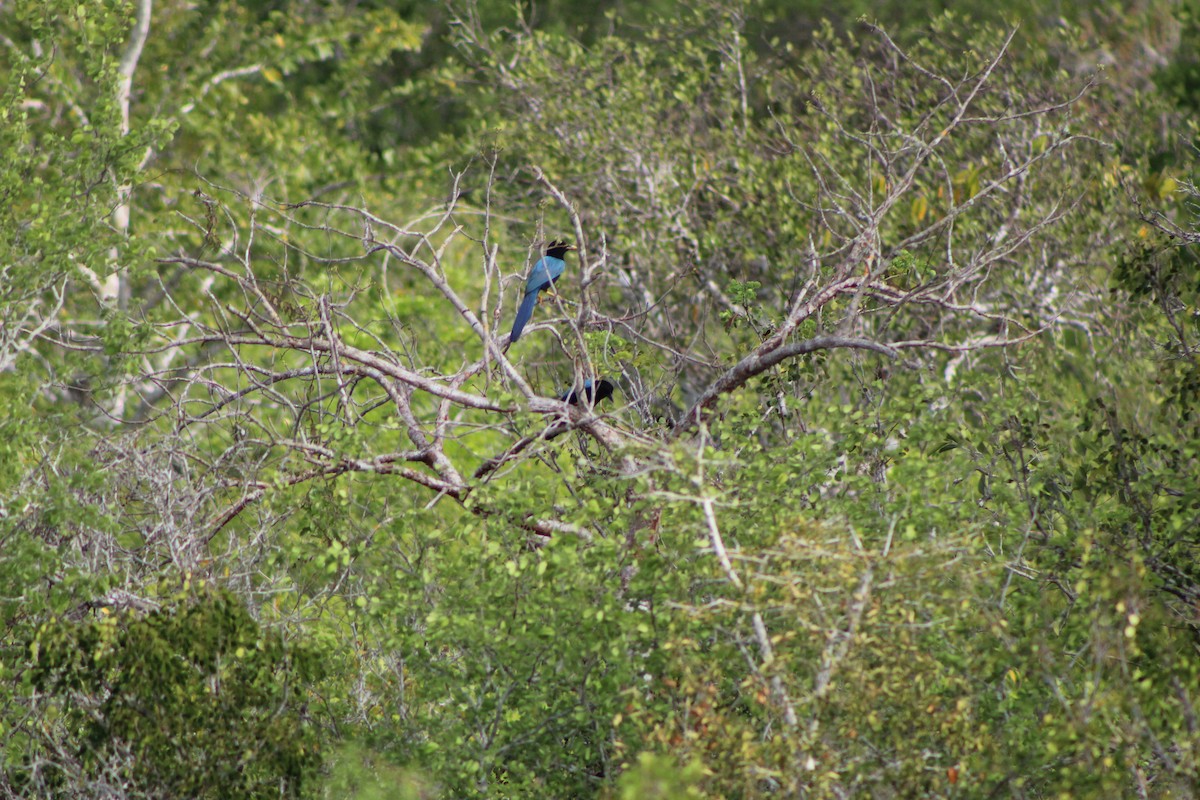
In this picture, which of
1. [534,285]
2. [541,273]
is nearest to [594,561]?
[534,285]

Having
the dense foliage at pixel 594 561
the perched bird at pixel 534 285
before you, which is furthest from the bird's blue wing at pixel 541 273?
the dense foliage at pixel 594 561

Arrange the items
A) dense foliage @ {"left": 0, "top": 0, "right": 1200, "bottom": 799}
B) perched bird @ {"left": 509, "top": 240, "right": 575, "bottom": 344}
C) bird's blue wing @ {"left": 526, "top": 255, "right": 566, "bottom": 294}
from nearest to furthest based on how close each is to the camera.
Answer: dense foliage @ {"left": 0, "top": 0, "right": 1200, "bottom": 799} < perched bird @ {"left": 509, "top": 240, "right": 575, "bottom": 344} < bird's blue wing @ {"left": 526, "top": 255, "right": 566, "bottom": 294}

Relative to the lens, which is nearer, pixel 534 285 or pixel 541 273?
pixel 534 285

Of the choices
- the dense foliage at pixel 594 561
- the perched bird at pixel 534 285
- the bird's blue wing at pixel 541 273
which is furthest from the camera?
the bird's blue wing at pixel 541 273

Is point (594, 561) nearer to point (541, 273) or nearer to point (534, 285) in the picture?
point (534, 285)

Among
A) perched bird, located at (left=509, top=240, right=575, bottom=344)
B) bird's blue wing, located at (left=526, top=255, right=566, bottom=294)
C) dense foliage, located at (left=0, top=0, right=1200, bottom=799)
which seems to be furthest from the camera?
bird's blue wing, located at (left=526, top=255, right=566, bottom=294)

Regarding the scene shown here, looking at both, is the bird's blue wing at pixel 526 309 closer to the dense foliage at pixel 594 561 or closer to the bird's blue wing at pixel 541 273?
the bird's blue wing at pixel 541 273

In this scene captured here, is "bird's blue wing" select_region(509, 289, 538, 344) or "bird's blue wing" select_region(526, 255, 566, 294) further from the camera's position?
"bird's blue wing" select_region(526, 255, 566, 294)

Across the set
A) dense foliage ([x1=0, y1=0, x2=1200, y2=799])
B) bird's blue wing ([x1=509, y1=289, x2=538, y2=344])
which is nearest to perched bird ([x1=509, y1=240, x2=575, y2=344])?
bird's blue wing ([x1=509, y1=289, x2=538, y2=344])

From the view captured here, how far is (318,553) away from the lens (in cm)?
681

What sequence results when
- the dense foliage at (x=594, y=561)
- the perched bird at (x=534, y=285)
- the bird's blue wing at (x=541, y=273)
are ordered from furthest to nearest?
1. the bird's blue wing at (x=541, y=273)
2. the perched bird at (x=534, y=285)
3. the dense foliage at (x=594, y=561)

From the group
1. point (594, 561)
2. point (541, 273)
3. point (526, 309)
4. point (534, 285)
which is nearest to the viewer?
point (594, 561)

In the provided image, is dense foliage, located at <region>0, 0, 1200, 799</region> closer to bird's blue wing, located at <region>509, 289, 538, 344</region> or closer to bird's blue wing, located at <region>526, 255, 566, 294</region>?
bird's blue wing, located at <region>509, 289, 538, 344</region>

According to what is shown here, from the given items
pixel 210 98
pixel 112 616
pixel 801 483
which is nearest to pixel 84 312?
pixel 210 98
